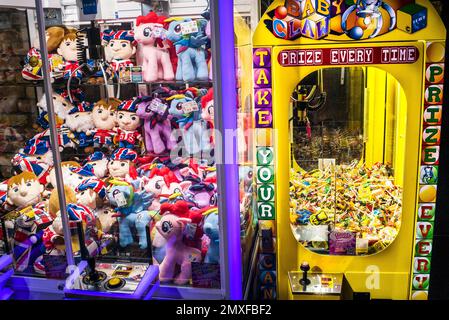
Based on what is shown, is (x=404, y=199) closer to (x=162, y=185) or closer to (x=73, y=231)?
(x=162, y=185)

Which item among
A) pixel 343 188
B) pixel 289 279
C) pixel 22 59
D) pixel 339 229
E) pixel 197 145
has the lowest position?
pixel 289 279

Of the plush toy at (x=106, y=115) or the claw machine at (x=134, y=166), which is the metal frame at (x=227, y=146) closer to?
the claw machine at (x=134, y=166)

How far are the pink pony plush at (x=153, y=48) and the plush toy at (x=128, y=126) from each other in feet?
0.74

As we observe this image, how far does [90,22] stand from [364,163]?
185 cm

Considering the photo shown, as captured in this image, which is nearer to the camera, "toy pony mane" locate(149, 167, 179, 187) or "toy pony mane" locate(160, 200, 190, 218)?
"toy pony mane" locate(160, 200, 190, 218)

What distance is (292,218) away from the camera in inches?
119

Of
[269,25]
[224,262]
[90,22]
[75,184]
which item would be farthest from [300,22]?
[75,184]

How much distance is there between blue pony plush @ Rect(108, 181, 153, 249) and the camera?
2.54 metres

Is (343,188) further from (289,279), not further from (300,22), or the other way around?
(300,22)

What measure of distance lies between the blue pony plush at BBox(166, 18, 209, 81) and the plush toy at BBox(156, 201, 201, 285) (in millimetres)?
659

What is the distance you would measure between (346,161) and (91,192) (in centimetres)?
157

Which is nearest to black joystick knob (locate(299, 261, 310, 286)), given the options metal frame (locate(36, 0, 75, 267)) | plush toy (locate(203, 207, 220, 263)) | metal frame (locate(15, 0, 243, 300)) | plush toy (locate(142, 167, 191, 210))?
metal frame (locate(15, 0, 243, 300))

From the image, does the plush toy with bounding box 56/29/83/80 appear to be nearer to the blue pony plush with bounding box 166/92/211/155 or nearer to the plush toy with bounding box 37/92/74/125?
the plush toy with bounding box 37/92/74/125

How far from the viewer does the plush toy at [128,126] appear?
2.62 meters
